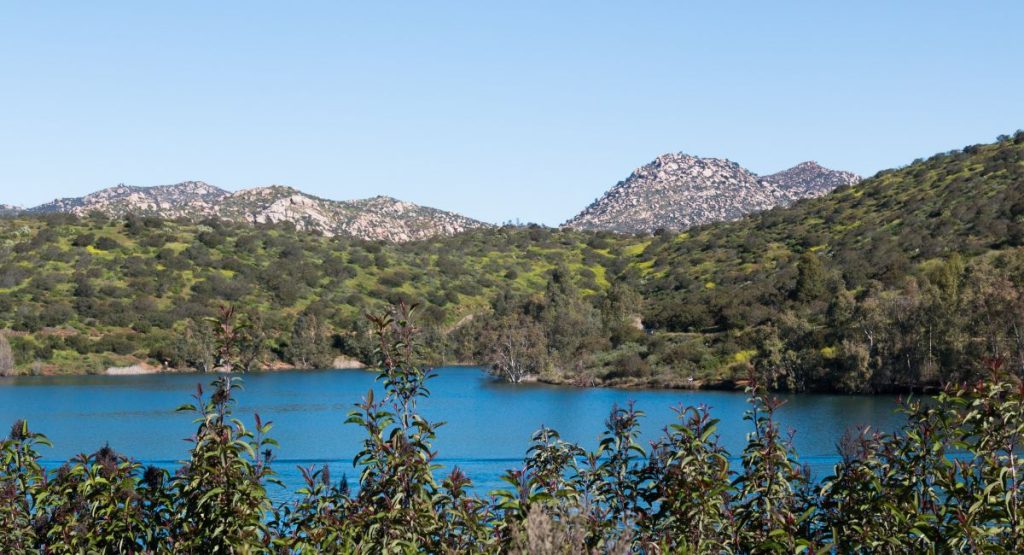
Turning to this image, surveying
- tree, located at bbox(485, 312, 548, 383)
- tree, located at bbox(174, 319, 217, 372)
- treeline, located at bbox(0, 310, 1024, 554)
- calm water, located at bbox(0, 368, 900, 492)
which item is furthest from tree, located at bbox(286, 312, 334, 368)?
treeline, located at bbox(0, 310, 1024, 554)

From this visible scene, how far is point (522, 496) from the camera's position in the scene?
934cm

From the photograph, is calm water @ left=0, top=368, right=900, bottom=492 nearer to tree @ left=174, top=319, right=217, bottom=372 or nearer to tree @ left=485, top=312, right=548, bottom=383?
tree @ left=485, top=312, right=548, bottom=383

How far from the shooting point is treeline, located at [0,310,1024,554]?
30.7ft

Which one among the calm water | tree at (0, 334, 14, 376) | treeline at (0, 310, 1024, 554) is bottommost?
the calm water

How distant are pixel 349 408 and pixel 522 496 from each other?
56.7 m

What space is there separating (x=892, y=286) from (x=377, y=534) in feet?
228

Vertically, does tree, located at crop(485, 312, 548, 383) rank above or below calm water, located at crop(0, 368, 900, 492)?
above

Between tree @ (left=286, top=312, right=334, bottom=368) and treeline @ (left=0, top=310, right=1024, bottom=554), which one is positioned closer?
treeline @ (left=0, top=310, right=1024, bottom=554)

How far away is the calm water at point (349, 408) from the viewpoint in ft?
148

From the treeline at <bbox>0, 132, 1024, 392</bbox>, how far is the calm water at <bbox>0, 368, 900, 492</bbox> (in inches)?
196

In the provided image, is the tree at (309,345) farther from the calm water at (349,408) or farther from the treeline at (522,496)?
the treeline at (522,496)

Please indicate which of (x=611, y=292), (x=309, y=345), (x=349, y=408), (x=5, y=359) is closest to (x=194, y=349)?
(x=309, y=345)

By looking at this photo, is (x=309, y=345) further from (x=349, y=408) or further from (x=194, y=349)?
(x=349, y=408)

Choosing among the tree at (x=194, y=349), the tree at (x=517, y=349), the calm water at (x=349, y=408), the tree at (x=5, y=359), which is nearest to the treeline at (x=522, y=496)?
the calm water at (x=349, y=408)
